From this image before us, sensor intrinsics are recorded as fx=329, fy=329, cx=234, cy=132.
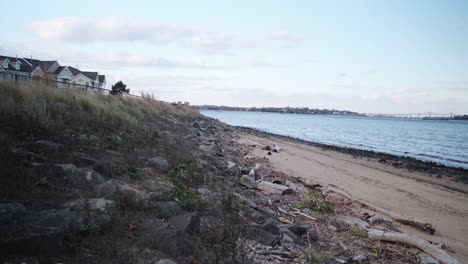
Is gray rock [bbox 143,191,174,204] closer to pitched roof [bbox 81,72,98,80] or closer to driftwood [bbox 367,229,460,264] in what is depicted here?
driftwood [bbox 367,229,460,264]

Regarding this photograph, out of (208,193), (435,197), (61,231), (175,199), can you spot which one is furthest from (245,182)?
(435,197)

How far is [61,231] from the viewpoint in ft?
11.8

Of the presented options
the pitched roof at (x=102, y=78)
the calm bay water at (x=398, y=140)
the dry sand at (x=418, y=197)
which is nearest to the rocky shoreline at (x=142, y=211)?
the dry sand at (x=418, y=197)

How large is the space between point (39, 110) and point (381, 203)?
→ 10.7 meters

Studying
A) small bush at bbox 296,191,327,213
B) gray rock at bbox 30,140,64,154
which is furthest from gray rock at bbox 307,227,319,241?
gray rock at bbox 30,140,64,154

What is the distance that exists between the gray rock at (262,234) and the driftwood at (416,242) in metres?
2.75

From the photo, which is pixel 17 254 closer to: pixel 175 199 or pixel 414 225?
pixel 175 199

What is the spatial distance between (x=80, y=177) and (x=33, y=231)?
205 cm

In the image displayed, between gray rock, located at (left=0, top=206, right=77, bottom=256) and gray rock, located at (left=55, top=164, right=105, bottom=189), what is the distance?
1.39 metres

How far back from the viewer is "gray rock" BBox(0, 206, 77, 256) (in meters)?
3.28

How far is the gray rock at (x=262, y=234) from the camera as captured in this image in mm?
5176

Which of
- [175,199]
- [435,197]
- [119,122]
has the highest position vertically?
[119,122]

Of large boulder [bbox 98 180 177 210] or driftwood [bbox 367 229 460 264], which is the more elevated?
large boulder [bbox 98 180 177 210]

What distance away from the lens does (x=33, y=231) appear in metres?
3.46
